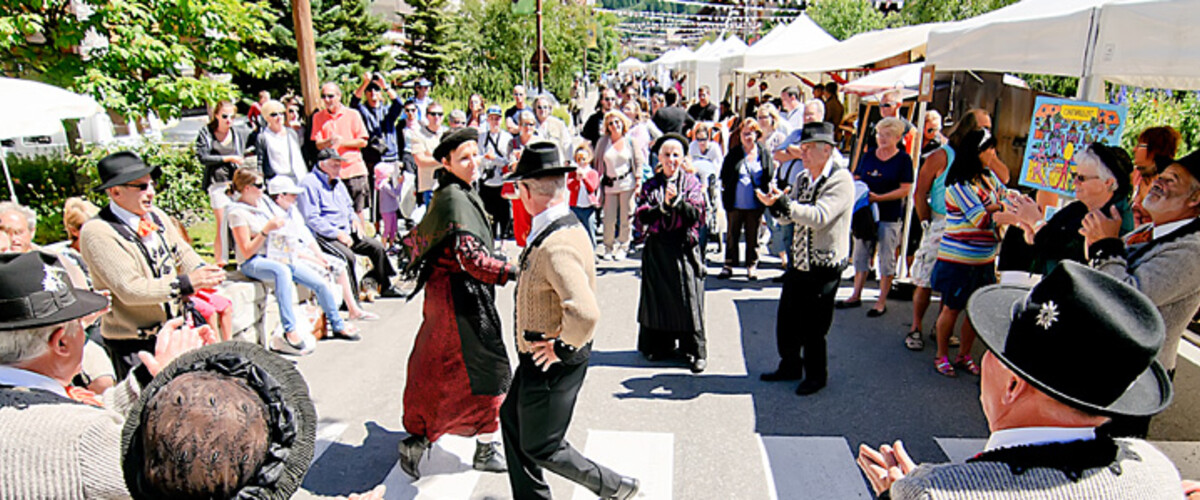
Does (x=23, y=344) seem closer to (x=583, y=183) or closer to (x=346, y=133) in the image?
(x=583, y=183)

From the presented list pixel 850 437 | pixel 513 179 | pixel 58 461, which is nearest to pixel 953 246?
pixel 850 437

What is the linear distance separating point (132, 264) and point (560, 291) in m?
2.59

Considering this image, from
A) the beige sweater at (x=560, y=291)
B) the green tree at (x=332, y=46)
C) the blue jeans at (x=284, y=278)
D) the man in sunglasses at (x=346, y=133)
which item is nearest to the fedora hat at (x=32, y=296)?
the beige sweater at (x=560, y=291)

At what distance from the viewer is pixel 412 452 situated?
3.81m

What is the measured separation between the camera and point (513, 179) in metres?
3.15

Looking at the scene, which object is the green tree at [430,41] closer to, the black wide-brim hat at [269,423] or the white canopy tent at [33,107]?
the white canopy tent at [33,107]

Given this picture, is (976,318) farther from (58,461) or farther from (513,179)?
(58,461)

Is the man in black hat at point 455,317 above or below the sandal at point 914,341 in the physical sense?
above

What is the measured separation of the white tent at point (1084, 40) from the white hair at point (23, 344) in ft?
17.6

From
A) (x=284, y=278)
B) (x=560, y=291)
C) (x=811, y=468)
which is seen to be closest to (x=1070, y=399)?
(x=560, y=291)

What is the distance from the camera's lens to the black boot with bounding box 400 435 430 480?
12.5 feet

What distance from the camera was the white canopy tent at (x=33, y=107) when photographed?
17.3 feet

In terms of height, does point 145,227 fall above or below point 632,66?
below

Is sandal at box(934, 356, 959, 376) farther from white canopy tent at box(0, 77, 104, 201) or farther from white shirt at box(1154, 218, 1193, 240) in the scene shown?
white canopy tent at box(0, 77, 104, 201)
